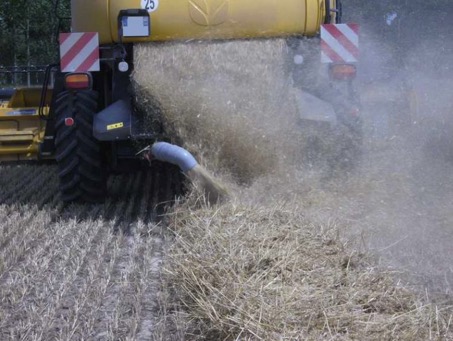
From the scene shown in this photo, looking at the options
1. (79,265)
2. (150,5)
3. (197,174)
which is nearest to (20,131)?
(150,5)

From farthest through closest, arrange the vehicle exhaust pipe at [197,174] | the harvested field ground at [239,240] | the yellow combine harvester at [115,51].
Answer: the yellow combine harvester at [115,51]
the vehicle exhaust pipe at [197,174]
the harvested field ground at [239,240]

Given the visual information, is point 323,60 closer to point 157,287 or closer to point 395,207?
point 395,207

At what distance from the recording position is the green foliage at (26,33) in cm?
1925

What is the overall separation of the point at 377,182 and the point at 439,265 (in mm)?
1886

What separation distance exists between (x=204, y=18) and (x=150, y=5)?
46 centimetres

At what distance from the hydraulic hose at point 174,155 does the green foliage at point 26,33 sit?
1322cm

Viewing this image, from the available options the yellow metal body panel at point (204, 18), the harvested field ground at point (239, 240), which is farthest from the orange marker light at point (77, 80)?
the harvested field ground at point (239, 240)

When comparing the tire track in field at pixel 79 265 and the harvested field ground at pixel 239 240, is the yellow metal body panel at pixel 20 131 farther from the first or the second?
the tire track in field at pixel 79 265

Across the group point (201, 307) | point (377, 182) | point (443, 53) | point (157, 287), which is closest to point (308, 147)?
point (377, 182)

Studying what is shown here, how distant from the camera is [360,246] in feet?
15.0

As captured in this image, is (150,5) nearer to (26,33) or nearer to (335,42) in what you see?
(335,42)

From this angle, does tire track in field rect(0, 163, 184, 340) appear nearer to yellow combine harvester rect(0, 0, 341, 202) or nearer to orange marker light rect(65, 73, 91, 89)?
yellow combine harvester rect(0, 0, 341, 202)

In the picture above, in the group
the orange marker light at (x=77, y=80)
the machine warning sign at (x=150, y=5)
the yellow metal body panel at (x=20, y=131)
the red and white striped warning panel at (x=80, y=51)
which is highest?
the machine warning sign at (x=150, y=5)

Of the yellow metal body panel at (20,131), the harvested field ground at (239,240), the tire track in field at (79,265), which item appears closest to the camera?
the harvested field ground at (239,240)
